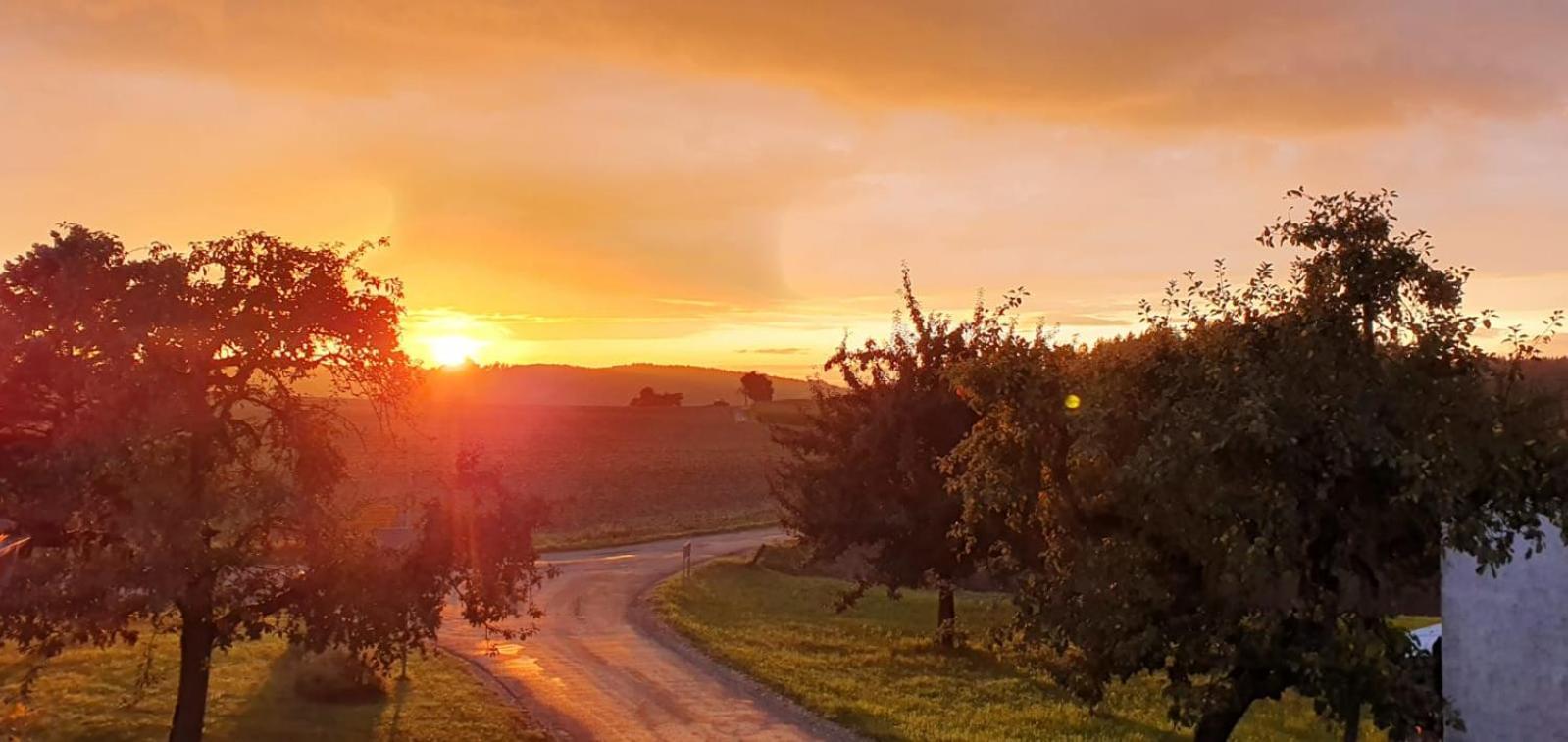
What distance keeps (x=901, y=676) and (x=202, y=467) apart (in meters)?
15.4

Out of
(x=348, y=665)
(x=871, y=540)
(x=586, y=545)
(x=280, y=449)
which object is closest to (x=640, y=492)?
(x=586, y=545)

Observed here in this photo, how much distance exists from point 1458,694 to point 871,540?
14.0 metres

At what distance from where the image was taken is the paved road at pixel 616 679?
63.9ft

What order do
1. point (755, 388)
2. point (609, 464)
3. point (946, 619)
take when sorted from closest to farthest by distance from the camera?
point (946, 619)
point (609, 464)
point (755, 388)

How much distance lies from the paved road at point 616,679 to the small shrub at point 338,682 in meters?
2.39

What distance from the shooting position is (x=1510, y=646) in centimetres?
1420

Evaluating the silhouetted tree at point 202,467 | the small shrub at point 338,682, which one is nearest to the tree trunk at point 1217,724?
the silhouetted tree at point 202,467

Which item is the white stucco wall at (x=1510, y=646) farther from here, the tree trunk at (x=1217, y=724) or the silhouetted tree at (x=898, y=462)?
the silhouetted tree at (x=898, y=462)

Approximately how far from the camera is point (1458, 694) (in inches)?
578

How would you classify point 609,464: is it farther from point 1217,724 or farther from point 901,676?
point 1217,724

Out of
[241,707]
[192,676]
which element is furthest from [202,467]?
[241,707]

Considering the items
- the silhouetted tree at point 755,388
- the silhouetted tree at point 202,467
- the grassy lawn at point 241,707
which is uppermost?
the silhouetted tree at point 755,388

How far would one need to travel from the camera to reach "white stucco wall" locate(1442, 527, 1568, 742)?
13742mm

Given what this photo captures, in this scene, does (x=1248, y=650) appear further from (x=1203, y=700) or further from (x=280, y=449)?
(x=280, y=449)
